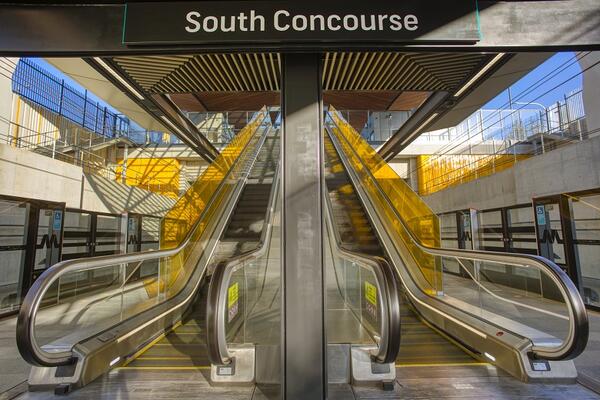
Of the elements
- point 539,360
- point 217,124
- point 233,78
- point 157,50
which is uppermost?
point 217,124

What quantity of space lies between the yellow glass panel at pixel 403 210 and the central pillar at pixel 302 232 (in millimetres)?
2910

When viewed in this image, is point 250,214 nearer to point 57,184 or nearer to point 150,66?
point 150,66

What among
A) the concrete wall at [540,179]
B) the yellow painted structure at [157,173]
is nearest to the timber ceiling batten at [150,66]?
the concrete wall at [540,179]

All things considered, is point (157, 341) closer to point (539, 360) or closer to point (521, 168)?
point (539, 360)

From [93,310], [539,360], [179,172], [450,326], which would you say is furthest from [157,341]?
[179,172]

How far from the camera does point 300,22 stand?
2.54 m

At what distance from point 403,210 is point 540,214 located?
2.35 meters

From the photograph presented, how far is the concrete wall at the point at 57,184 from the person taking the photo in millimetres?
7137

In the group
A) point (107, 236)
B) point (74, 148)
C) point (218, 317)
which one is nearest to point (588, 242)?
point (218, 317)

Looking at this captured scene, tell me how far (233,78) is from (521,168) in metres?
7.94

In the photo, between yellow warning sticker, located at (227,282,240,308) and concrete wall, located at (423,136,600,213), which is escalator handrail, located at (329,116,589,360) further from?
concrete wall, located at (423,136,600,213)

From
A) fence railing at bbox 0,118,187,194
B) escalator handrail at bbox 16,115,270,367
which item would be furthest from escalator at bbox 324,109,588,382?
fence railing at bbox 0,118,187,194

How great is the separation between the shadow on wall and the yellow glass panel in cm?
727

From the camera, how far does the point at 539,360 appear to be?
2947mm
